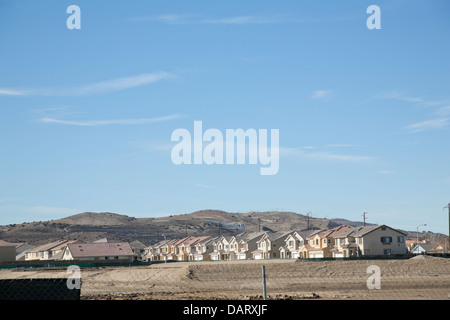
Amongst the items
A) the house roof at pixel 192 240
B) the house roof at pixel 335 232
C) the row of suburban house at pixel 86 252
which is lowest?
the row of suburban house at pixel 86 252

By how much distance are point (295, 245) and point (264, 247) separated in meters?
9.43

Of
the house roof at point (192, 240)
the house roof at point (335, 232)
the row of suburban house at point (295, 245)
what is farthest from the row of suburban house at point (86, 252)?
the house roof at point (335, 232)

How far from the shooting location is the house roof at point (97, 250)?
363ft

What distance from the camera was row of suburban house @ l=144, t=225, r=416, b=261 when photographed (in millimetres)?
99812

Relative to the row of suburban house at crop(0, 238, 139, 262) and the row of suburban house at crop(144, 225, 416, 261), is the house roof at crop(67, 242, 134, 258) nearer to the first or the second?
the row of suburban house at crop(0, 238, 139, 262)

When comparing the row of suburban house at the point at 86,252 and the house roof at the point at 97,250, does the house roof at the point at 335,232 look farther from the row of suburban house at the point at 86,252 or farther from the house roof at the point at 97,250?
the house roof at the point at 97,250

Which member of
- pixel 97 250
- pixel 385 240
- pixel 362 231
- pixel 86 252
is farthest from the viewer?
pixel 97 250

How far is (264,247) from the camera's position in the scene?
126m

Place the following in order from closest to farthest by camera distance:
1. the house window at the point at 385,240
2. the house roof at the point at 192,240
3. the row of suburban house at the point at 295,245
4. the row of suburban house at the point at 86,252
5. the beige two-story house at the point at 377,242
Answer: the beige two-story house at the point at 377,242, the row of suburban house at the point at 295,245, the house window at the point at 385,240, the row of suburban house at the point at 86,252, the house roof at the point at 192,240

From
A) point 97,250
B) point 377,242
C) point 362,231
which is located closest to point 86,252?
point 97,250

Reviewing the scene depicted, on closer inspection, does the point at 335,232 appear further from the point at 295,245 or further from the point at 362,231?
the point at 295,245

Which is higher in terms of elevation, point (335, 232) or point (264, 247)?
point (335, 232)
